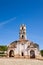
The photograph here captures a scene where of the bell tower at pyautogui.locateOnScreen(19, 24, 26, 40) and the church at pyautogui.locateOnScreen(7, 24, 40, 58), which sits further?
the bell tower at pyautogui.locateOnScreen(19, 24, 26, 40)

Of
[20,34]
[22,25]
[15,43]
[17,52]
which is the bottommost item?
[17,52]

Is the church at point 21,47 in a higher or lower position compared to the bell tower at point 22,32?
lower

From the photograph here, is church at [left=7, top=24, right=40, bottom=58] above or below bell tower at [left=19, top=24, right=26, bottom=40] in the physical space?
below

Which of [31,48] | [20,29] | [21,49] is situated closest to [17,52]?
[21,49]

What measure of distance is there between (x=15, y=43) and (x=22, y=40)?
2.49 m

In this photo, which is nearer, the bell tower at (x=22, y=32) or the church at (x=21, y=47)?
the church at (x=21, y=47)

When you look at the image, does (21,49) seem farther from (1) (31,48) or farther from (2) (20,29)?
(2) (20,29)

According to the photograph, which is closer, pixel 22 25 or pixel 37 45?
pixel 37 45

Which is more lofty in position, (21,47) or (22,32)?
(22,32)

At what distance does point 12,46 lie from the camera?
154 feet

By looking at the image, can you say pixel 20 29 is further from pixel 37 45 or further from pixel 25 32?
pixel 37 45

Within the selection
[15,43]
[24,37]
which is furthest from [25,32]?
[15,43]

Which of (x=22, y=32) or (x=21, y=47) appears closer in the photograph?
(x=21, y=47)

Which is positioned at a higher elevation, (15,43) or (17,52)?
(15,43)
